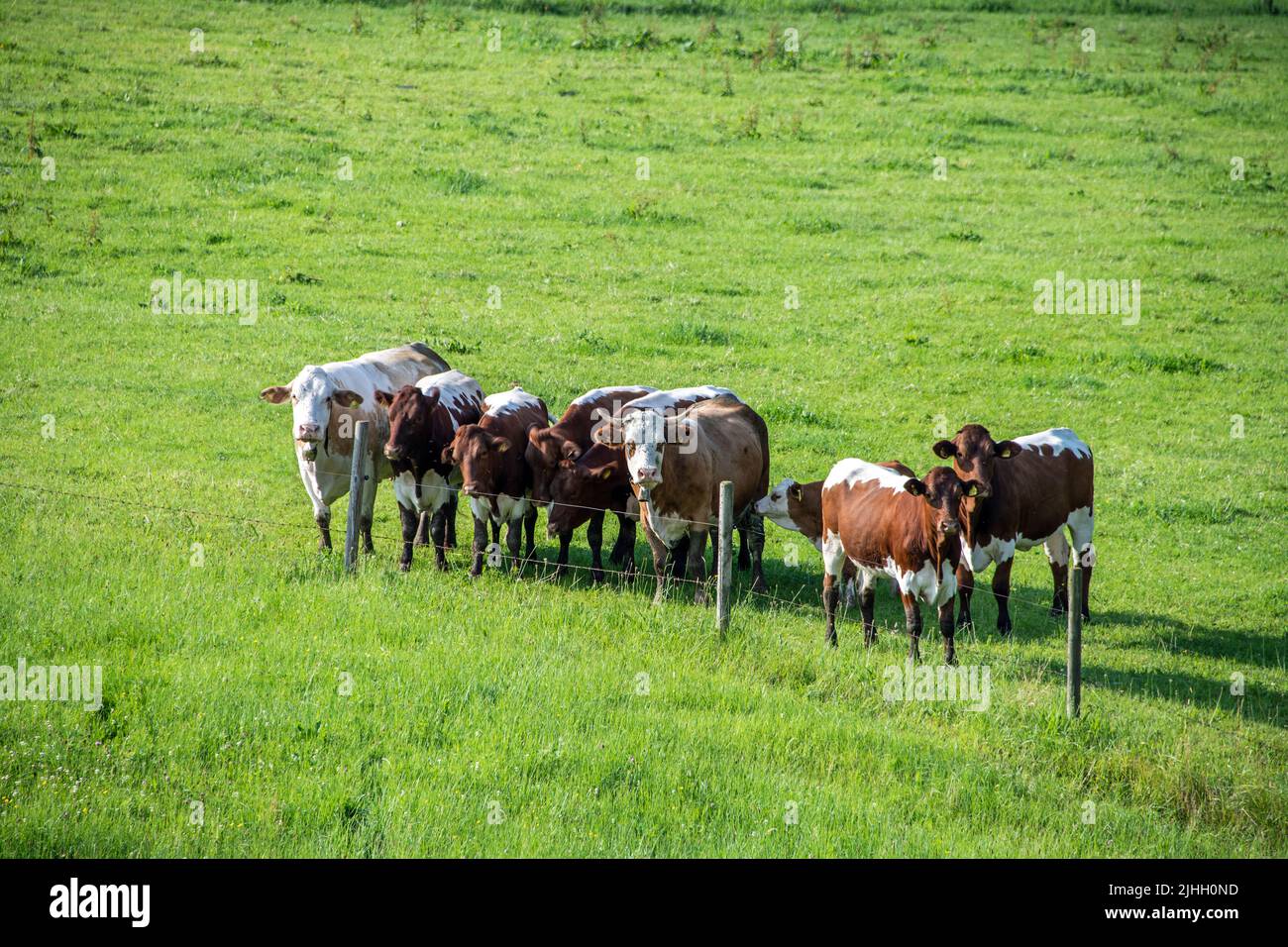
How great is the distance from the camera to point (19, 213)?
26.0m

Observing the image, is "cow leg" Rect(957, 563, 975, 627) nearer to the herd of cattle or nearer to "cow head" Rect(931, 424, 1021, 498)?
the herd of cattle

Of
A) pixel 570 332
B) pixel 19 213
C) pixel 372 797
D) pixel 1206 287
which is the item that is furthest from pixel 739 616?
pixel 19 213

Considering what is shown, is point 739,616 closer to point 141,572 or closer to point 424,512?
point 424,512

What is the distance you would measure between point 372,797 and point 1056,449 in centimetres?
978

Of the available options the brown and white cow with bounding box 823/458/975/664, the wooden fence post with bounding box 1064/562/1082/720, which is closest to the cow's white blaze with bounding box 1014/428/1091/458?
the brown and white cow with bounding box 823/458/975/664

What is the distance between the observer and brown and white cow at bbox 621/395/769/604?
46.5 feet

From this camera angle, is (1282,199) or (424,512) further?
(1282,199)

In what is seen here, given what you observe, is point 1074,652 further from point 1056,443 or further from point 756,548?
point 756,548

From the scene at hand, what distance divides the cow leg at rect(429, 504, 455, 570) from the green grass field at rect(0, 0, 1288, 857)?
55 cm

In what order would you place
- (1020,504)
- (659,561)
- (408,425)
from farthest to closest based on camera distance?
1. (408,425)
2. (1020,504)
3. (659,561)

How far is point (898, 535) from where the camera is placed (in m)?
12.5

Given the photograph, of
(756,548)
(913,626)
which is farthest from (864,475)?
(756,548)

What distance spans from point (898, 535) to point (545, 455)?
4.53m
